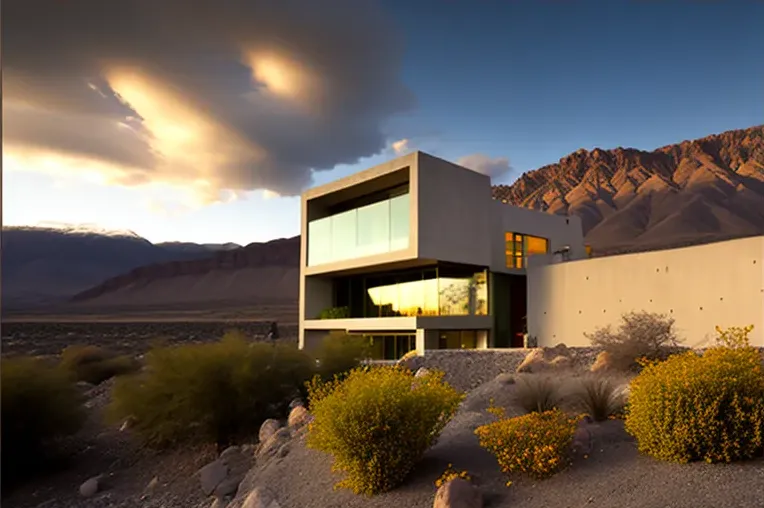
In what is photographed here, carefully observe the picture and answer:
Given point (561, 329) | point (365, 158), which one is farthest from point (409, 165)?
point (561, 329)

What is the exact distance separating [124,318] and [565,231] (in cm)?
7202

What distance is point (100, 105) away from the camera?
19531 mm

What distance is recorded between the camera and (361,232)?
73.0 feet

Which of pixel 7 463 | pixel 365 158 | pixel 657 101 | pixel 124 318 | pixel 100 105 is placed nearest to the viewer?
pixel 7 463

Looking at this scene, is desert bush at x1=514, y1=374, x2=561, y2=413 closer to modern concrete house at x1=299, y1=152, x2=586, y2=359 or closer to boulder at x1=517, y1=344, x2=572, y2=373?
boulder at x1=517, y1=344, x2=572, y2=373

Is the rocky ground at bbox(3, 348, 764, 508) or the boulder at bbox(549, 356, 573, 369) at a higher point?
the boulder at bbox(549, 356, 573, 369)

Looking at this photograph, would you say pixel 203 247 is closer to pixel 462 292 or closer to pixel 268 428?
pixel 462 292

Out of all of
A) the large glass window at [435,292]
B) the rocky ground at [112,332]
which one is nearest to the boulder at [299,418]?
the large glass window at [435,292]

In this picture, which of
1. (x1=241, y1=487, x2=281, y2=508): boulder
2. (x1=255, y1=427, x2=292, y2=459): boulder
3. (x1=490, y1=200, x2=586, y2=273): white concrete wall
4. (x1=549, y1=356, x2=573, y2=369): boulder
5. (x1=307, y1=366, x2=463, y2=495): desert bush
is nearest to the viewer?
(x1=307, y1=366, x2=463, y2=495): desert bush

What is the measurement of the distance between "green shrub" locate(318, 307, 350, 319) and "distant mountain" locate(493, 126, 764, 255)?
5105 centimetres

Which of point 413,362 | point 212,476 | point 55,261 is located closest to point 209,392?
point 212,476

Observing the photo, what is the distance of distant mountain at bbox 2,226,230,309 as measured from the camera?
59062mm

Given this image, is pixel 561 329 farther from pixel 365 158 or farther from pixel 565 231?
pixel 365 158

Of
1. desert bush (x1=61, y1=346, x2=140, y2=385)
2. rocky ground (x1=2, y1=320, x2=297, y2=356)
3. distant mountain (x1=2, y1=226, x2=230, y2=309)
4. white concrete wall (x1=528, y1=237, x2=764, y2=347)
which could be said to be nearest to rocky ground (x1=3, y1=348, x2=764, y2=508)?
white concrete wall (x1=528, y1=237, x2=764, y2=347)
